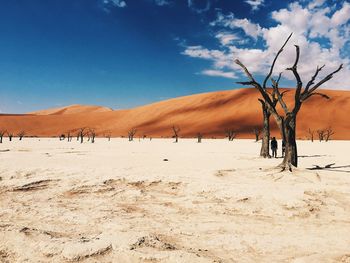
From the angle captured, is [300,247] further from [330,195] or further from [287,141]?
[287,141]

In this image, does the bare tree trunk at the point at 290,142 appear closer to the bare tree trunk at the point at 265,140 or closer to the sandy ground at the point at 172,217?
the sandy ground at the point at 172,217

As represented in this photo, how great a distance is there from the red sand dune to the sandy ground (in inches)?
2587

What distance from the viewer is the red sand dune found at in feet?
266

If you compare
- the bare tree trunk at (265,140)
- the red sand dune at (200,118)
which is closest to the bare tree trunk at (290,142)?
the bare tree trunk at (265,140)

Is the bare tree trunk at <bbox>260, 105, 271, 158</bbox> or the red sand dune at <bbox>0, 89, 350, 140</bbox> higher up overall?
the red sand dune at <bbox>0, 89, 350, 140</bbox>

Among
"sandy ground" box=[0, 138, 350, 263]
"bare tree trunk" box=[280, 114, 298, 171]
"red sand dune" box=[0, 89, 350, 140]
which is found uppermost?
"red sand dune" box=[0, 89, 350, 140]

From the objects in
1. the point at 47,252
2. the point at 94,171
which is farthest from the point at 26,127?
the point at 47,252

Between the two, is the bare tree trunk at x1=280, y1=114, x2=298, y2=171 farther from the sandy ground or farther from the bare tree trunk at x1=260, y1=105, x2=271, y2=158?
the bare tree trunk at x1=260, y1=105, x2=271, y2=158

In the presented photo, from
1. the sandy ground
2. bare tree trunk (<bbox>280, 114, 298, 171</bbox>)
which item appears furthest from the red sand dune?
the sandy ground

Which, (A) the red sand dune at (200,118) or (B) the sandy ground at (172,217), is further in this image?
(A) the red sand dune at (200,118)

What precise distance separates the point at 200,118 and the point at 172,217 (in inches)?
3593

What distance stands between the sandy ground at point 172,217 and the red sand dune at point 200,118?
216ft

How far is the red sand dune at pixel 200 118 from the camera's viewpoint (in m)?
81.1

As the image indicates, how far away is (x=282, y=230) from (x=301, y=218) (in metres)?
0.98
